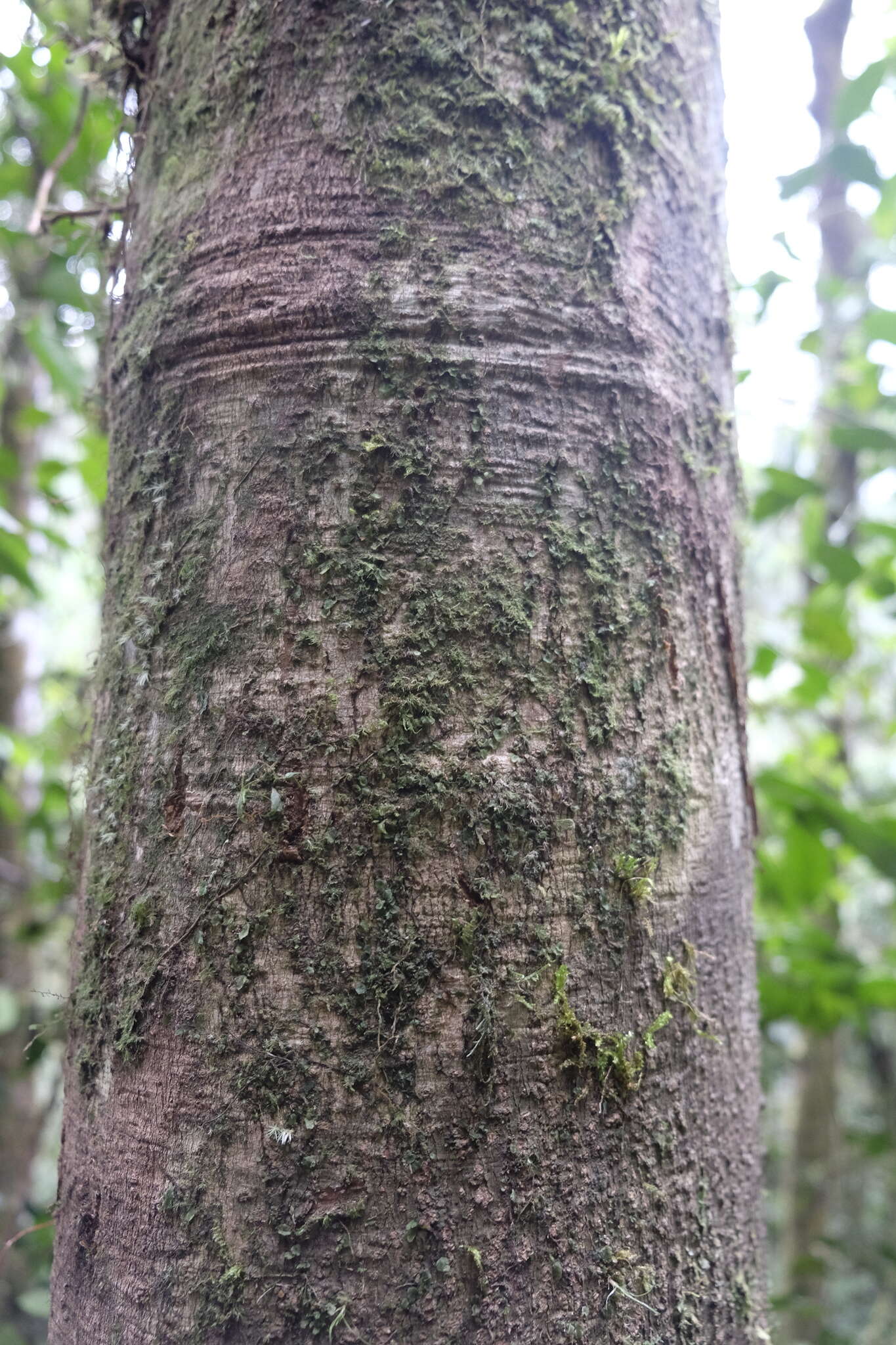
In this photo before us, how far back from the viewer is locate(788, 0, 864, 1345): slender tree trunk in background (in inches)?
121

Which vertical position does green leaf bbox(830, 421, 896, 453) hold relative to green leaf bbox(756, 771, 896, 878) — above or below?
above

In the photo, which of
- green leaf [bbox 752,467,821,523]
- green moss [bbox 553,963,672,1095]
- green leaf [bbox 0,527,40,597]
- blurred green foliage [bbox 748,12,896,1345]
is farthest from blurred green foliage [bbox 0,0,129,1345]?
green leaf [bbox 752,467,821,523]

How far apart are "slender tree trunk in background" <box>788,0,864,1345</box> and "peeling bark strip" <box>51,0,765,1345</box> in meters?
1.69

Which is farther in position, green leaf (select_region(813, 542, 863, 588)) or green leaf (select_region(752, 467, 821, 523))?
green leaf (select_region(752, 467, 821, 523))

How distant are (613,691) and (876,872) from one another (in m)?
1.75

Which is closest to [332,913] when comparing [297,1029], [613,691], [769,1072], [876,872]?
[297,1029]

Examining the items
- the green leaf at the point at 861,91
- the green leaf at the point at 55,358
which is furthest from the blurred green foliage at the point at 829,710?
the green leaf at the point at 55,358

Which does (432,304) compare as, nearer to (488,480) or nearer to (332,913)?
(488,480)

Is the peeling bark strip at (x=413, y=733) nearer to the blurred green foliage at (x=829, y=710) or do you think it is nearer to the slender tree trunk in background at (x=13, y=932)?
the blurred green foliage at (x=829, y=710)

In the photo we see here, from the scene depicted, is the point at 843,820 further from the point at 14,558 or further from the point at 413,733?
the point at 14,558

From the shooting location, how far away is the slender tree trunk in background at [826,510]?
3.08 m

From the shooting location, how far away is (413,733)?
2.77 feet

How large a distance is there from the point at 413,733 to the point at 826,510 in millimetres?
2963

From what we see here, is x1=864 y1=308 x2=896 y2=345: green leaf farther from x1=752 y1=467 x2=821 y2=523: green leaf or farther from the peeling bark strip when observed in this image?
the peeling bark strip
